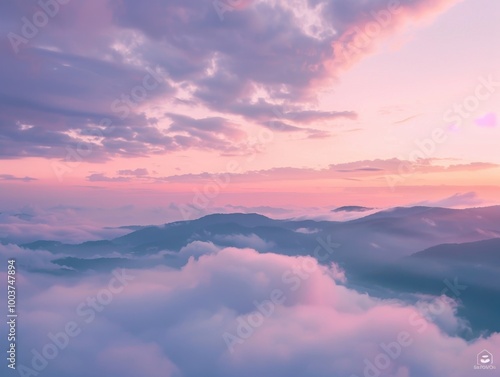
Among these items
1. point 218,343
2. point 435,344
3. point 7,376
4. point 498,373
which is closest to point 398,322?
point 435,344

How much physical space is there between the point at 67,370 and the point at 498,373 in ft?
660

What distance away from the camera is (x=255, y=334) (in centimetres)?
19512

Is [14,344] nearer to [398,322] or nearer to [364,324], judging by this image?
[364,324]

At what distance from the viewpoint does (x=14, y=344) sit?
158 ft

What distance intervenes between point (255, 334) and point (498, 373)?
121m

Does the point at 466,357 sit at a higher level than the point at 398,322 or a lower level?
lower

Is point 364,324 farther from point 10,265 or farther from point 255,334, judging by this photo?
point 10,265

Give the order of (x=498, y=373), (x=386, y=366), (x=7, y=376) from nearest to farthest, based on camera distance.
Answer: (x=498, y=373) < (x=7, y=376) < (x=386, y=366)

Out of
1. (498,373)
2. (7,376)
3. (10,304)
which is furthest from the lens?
(7,376)

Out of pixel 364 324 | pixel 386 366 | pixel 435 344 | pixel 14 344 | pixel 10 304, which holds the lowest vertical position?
pixel 386 366

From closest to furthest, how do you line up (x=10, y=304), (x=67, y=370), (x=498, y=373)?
1. (x=10, y=304)
2. (x=67, y=370)
3. (x=498, y=373)

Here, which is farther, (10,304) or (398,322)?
(398,322)

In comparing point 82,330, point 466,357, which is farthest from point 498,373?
point 82,330

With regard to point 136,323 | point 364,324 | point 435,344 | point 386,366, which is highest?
point 136,323
